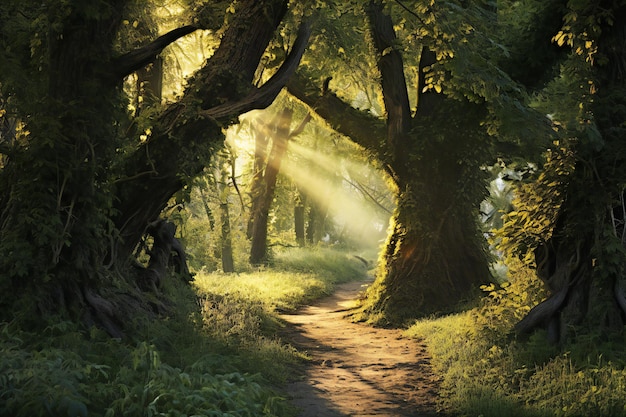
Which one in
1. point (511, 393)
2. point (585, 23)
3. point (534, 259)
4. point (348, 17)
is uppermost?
point (348, 17)

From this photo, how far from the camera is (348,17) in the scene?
1662 cm

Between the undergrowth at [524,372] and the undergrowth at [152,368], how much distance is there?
2.26m

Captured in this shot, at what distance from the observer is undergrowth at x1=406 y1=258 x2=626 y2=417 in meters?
6.36

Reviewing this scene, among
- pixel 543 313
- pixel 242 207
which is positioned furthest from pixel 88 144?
pixel 543 313

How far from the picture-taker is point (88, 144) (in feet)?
26.8

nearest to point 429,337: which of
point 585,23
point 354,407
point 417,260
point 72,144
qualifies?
point 417,260

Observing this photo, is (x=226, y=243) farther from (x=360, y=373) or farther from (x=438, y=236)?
(x=360, y=373)

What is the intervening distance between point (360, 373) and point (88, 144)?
5112mm

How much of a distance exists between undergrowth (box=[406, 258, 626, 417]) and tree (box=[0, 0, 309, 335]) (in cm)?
461

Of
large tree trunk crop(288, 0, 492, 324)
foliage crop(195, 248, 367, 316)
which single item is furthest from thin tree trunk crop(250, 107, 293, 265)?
large tree trunk crop(288, 0, 492, 324)

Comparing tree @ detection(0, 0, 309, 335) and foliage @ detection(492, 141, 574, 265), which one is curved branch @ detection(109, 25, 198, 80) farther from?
foliage @ detection(492, 141, 574, 265)

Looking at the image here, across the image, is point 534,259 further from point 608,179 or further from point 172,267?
point 172,267

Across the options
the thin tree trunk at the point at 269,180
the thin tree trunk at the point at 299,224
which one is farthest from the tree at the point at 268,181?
the thin tree trunk at the point at 299,224

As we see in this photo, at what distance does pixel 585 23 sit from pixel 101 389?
8166 millimetres
